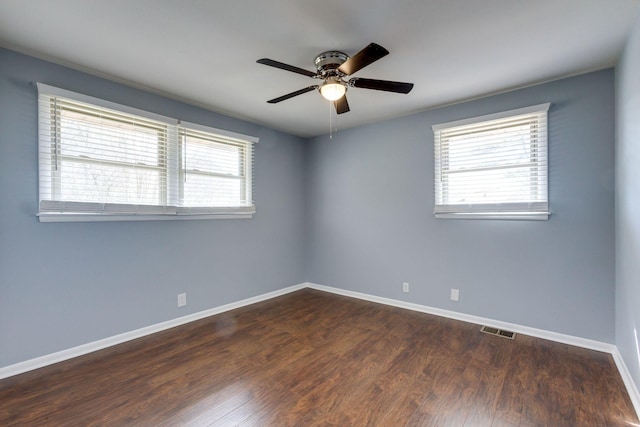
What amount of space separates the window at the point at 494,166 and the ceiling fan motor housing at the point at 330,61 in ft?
5.68

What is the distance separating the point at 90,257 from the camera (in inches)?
104

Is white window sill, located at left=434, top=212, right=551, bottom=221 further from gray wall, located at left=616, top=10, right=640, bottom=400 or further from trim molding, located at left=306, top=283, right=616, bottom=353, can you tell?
trim molding, located at left=306, top=283, right=616, bottom=353

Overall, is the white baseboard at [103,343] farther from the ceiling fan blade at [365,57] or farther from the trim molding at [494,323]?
the ceiling fan blade at [365,57]

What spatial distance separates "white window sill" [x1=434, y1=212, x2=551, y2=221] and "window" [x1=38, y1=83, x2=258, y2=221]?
8.54 feet

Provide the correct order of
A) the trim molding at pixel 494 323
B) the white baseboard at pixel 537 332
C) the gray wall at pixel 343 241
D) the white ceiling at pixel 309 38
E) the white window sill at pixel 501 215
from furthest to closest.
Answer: the white window sill at pixel 501 215
the trim molding at pixel 494 323
the gray wall at pixel 343 241
the white baseboard at pixel 537 332
the white ceiling at pixel 309 38

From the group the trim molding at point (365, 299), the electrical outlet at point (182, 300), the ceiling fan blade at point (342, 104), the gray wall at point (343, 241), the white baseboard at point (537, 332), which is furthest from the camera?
the electrical outlet at point (182, 300)

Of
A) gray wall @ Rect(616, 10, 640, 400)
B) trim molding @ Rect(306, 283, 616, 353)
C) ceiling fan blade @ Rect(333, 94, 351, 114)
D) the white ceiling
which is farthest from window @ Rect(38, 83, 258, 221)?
gray wall @ Rect(616, 10, 640, 400)

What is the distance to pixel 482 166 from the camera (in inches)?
126

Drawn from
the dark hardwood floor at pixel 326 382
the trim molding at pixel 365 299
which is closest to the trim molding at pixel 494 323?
the trim molding at pixel 365 299

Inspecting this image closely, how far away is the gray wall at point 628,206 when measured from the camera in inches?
74.7

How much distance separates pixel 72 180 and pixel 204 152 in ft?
4.39

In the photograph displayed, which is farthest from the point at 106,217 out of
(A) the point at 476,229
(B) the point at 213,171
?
(A) the point at 476,229

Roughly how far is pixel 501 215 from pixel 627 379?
155 centimetres

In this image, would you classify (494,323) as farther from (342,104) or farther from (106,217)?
(106,217)
